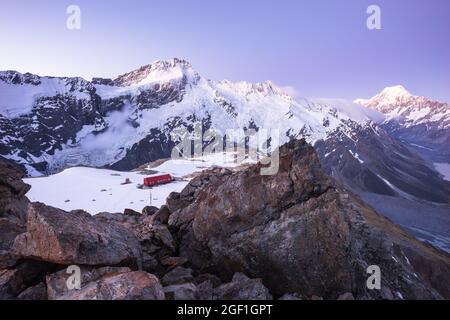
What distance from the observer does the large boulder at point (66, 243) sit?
14.8 meters

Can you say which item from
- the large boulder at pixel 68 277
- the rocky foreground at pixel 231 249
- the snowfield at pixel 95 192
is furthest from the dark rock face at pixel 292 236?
the snowfield at pixel 95 192

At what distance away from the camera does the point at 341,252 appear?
1681cm

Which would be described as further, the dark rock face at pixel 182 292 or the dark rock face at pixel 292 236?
the dark rock face at pixel 292 236

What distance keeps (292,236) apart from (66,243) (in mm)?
8968

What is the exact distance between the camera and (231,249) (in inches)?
725

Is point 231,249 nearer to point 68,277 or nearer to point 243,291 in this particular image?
point 243,291

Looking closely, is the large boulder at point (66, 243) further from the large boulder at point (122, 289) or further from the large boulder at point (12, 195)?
the large boulder at point (12, 195)

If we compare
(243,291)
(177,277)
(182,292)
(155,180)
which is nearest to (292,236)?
(243,291)

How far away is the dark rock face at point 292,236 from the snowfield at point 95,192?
37.4 metres

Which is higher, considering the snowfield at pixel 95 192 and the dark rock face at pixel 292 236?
the dark rock face at pixel 292 236

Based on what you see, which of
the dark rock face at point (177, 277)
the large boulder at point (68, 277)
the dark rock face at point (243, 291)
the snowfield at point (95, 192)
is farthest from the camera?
the snowfield at point (95, 192)

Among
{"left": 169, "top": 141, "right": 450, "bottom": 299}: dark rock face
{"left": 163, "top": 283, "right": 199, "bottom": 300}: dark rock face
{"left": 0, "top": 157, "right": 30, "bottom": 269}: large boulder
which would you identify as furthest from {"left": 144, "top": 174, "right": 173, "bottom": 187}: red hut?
{"left": 163, "top": 283, "right": 199, "bottom": 300}: dark rock face
